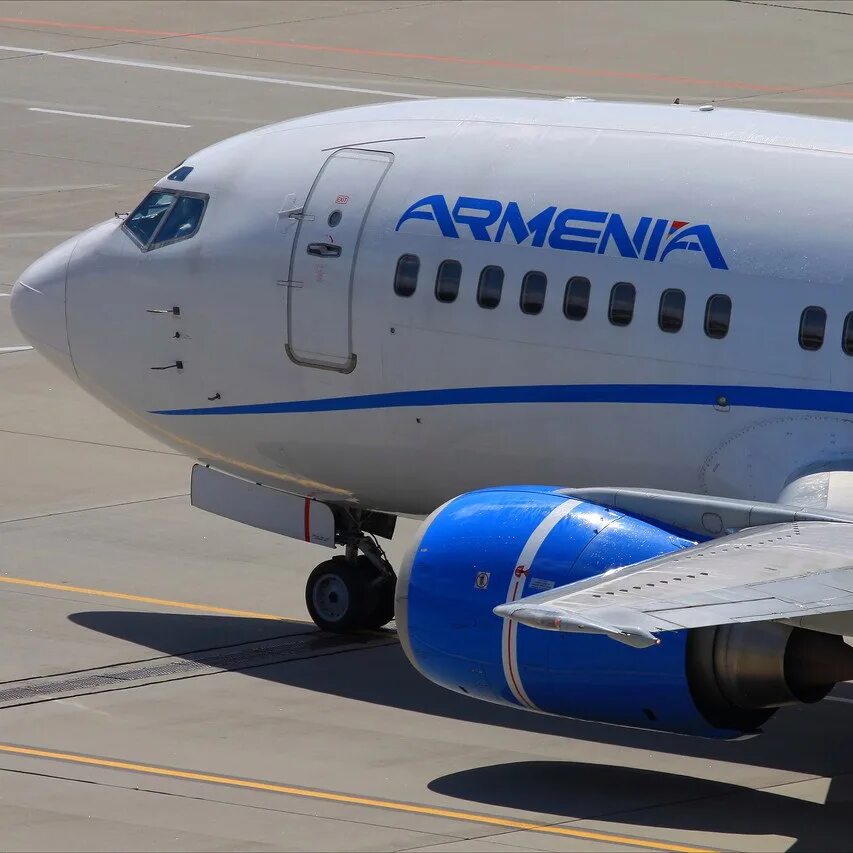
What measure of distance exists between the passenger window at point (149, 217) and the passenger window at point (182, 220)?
0.11 metres

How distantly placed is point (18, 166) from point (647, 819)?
30.7 meters

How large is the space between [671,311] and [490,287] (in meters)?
1.83

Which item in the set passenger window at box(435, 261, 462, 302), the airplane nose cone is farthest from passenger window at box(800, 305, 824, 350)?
the airplane nose cone

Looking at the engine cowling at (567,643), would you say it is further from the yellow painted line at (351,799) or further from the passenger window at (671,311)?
the passenger window at (671,311)

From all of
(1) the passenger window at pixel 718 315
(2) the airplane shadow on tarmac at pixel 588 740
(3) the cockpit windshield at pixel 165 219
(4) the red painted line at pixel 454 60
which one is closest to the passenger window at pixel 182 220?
(3) the cockpit windshield at pixel 165 219

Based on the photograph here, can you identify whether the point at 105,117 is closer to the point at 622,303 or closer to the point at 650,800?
the point at 622,303

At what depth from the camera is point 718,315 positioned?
63.0ft

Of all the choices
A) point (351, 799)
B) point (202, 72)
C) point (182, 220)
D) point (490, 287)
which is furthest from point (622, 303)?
point (202, 72)

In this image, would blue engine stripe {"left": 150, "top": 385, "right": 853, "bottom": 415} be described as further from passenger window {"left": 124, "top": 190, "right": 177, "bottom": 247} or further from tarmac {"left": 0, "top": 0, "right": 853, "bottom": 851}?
tarmac {"left": 0, "top": 0, "right": 853, "bottom": 851}

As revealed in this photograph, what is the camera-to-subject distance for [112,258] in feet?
74.6

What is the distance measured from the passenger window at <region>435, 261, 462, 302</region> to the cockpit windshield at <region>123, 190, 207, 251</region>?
3023 millimetres

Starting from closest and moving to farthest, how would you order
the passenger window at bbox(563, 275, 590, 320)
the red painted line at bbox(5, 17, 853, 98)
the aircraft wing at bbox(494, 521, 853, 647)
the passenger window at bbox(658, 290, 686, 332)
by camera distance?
the aircraft wing at bbox(494, 521, 853, 647) → the passenger window at bbox(658, 290, 686, 332) → the passenger window at bbox(563, 275, 590, 320) → the red painted line at bbox(5, 17, 853, 98)

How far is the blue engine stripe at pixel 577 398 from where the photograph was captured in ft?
61.9

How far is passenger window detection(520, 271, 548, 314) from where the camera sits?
65.7 feet
